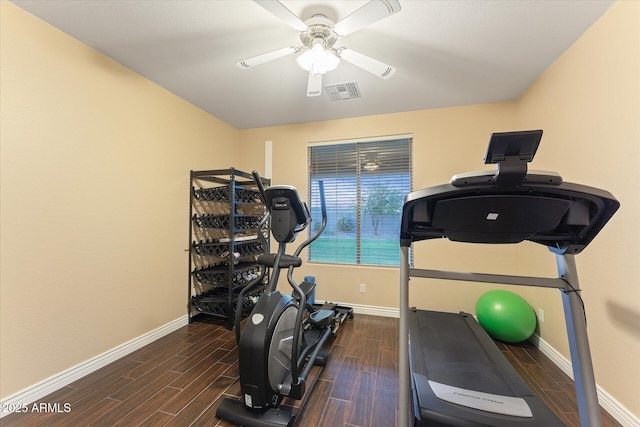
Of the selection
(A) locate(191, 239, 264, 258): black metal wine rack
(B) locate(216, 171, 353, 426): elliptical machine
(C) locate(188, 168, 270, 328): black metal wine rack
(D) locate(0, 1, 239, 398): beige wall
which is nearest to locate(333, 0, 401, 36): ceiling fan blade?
(B) locate(216, 171, 353, 426): elliptical machine

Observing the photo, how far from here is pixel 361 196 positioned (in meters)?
3.46

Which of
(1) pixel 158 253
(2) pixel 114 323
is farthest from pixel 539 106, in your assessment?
(2) pixel 114 323

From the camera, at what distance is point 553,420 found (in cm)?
119

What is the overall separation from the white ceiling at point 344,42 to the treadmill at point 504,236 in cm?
144

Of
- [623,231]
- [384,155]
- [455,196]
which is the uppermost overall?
[384,155]

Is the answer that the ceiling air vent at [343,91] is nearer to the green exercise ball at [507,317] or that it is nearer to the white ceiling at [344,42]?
the white ceiling at [344,42]

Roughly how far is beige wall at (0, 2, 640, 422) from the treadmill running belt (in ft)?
2.31

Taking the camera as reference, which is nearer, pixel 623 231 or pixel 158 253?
pixel 623 231

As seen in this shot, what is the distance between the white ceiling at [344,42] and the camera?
5.38 ft

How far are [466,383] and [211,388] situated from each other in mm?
1726

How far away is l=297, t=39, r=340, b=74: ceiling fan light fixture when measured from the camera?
1.66m

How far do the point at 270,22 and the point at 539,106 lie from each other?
2580 mm

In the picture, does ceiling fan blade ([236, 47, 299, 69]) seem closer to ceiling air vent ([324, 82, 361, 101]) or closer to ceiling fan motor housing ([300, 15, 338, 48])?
ceiling fan motor housing ([300, 15, 338, 48])

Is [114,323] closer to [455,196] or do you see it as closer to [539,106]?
[455,196]
